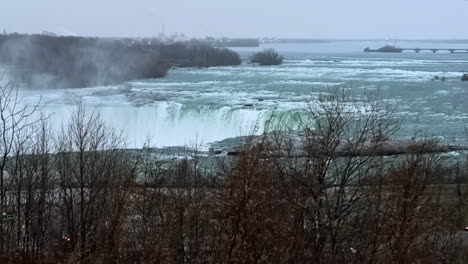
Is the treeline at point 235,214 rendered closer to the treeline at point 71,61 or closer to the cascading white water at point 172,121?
the cascading white water at point 172,121

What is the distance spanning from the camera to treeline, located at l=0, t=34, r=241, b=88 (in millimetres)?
33094

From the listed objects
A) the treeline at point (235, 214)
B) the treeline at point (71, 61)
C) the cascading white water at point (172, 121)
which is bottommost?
the cascading white water at point (172, 121)

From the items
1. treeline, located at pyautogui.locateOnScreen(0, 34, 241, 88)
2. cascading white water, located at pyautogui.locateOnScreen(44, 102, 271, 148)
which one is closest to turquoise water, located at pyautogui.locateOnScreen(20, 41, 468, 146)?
cascading white water, located at pyautogui.locateOnScreen(44, 102, 271, 148)

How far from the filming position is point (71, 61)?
38812mm

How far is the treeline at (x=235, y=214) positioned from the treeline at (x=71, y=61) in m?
22.5

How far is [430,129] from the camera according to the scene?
20.4 m

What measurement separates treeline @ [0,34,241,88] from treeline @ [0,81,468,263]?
2250cm

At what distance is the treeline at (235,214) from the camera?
9.61 ft

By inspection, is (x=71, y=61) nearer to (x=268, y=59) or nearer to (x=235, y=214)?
(x=268, y=59)

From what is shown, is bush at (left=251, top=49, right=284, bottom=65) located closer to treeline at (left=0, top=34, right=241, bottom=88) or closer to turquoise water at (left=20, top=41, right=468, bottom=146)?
treeline at (left=0, top=34, right=241, bottom=88)

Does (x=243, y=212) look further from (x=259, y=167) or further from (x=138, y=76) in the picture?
(x=138, y=76)

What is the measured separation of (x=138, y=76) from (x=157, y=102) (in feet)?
48.6

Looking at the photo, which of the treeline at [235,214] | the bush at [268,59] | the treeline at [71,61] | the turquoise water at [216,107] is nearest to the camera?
the treeline at [235,214]

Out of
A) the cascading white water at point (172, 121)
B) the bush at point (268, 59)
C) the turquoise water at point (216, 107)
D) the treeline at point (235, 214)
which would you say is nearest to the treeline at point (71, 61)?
the turquoise water at point (216, 107)
